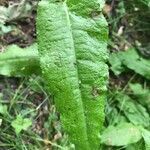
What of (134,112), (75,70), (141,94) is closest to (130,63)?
(141,94)

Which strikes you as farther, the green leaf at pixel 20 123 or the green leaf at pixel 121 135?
the green leaf at pixel 121 135

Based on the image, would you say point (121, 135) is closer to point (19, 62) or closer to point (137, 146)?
point (137, 146)

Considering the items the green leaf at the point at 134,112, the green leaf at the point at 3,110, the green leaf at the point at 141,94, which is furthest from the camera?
the green leaf at the point at 141,94

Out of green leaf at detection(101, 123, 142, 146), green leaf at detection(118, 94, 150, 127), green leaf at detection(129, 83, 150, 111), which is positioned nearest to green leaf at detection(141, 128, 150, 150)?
green leaf at detection(101, 123, 142, 146)

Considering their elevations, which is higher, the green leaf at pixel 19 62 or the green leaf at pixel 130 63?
the green leaf at pixel 19 62

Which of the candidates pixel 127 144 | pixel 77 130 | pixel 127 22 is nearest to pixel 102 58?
pixel 77 130

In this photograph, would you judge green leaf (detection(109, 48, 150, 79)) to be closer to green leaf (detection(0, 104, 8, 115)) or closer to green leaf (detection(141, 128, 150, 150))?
green leaf (detection(141, 128, 150, 150))

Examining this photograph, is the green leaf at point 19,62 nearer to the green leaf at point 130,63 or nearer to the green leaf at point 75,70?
the green leaf at point 75,70

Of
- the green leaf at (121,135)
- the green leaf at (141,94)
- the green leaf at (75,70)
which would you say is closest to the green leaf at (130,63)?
the green leaf at (141,94)
